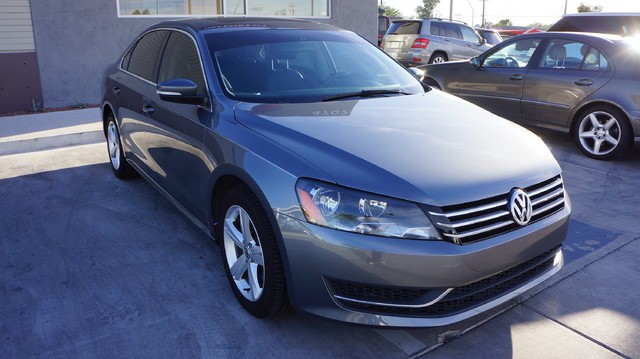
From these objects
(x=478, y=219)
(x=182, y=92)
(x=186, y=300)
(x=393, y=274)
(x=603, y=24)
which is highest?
(x=603, y=24)

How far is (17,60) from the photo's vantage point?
8820mm

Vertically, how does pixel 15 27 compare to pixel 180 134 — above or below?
above

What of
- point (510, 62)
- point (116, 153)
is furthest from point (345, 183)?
point (510, 62)

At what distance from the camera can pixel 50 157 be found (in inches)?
261

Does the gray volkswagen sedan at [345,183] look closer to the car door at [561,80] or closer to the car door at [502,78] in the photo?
the car door at [561,80]

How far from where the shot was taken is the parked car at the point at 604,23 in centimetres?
984

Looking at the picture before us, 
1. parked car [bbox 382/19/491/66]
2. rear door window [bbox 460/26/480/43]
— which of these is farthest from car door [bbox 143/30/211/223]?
rear door window [bbox 460/26/480/43]

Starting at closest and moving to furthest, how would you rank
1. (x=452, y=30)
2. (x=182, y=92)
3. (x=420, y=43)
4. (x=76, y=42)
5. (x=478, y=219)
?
1. (x=478, y=219)
2. (x=182, y=92)
3. (x=76, y=42)
4. (x=420, y=43)
5. (x=452, y=30)

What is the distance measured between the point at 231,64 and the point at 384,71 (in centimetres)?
122

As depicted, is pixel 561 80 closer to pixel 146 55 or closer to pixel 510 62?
pixel 510 62

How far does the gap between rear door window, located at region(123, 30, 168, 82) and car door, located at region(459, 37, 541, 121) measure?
4.90m

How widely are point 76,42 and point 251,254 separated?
7777mm

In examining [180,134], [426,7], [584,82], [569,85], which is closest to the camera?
[180,134]

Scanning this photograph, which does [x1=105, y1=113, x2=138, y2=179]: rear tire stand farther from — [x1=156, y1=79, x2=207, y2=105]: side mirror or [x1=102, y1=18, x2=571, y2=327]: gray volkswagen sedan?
[x1=156, y1=79, x2=207, y2=105]: side mirror
